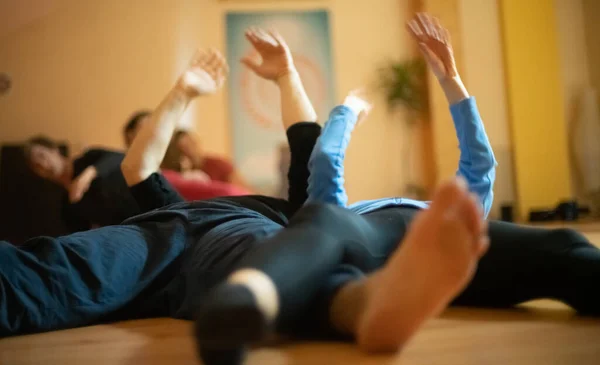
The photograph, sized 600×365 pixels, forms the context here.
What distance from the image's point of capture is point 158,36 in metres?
3.53

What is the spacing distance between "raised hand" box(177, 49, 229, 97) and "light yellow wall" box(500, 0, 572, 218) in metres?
2.40

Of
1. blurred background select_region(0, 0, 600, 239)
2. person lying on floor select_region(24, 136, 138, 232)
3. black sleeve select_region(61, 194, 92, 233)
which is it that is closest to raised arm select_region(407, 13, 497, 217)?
person lying on floor select_region(24, 136, 138, 232)

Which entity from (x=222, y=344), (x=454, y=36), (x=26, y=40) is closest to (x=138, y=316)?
(x=222, y=344)

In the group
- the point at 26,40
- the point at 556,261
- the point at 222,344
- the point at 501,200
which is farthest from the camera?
the point at 26,40

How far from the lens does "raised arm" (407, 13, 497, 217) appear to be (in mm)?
1016

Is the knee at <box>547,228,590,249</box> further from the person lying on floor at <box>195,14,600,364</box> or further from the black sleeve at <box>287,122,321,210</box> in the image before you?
the black sleeve at <box>287,122,321,210</box>

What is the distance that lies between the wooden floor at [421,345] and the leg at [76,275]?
0.11ft

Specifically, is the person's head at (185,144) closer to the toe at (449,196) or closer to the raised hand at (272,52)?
the raised hand at (272,52)

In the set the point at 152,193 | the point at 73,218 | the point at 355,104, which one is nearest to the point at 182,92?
the point at 152,193

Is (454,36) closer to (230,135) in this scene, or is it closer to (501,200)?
(501,200)

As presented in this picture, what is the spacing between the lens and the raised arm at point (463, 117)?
102cm

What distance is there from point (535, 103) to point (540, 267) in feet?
9.39

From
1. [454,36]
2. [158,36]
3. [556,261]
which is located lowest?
[556,261]

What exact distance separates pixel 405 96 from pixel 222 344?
3372 millimetres
